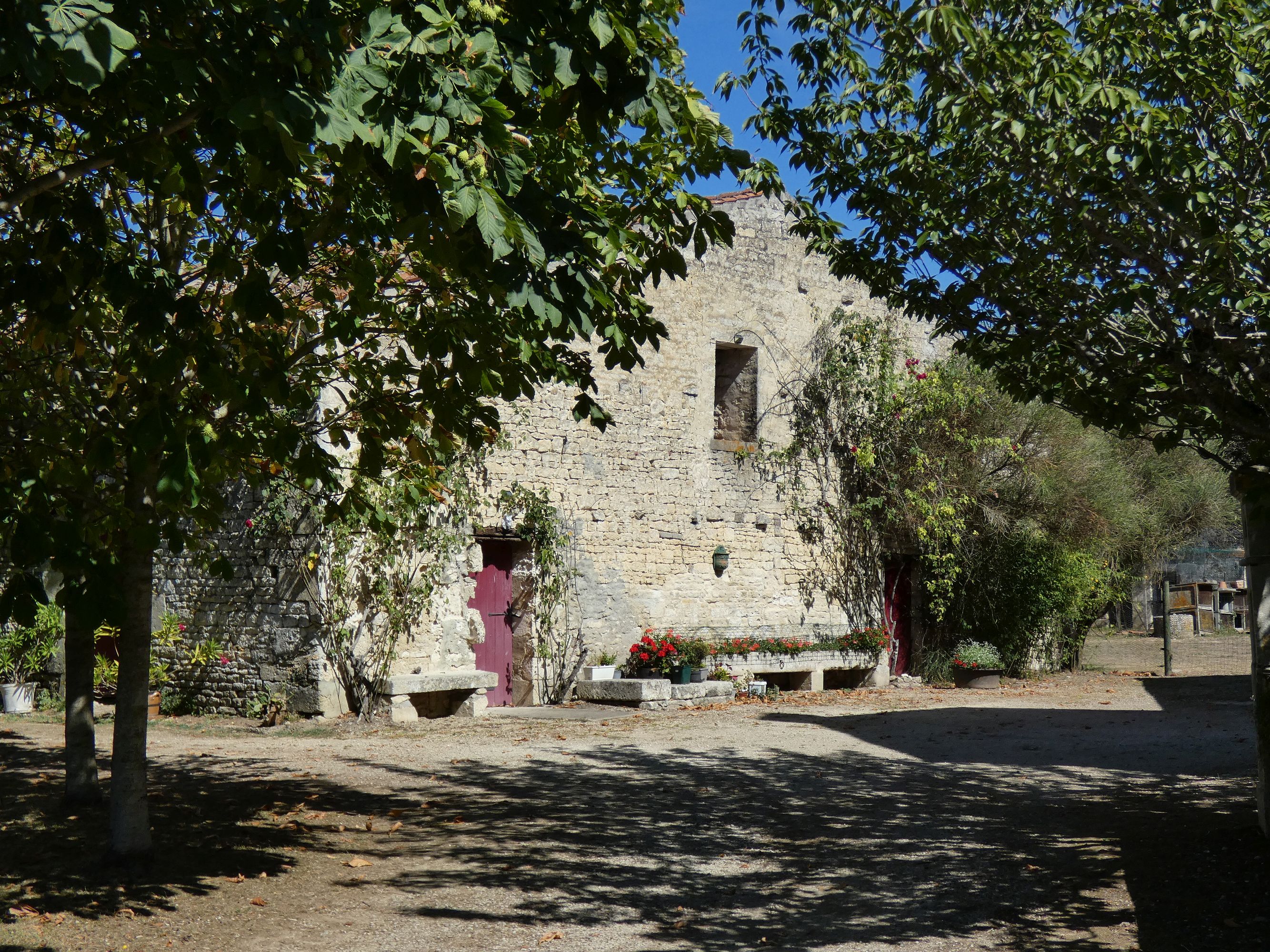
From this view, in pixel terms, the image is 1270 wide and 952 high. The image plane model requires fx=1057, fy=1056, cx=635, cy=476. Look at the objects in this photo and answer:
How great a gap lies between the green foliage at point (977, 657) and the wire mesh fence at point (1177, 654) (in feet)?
9.68

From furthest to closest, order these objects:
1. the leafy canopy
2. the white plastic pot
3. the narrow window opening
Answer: the narrow window opening
the white plastic pot
the leafy canopy

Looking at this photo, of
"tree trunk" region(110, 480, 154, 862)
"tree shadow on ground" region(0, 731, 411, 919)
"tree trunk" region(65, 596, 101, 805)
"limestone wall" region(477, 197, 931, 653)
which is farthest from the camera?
"limestone wall" region(477, 197, 931, 653)

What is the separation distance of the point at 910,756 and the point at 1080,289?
448cm

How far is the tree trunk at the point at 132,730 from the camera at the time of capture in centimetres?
515

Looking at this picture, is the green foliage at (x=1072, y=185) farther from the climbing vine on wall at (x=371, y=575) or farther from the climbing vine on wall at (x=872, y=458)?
the climbing vine on wall at (x=872, y=458)

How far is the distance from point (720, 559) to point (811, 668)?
2.07 m

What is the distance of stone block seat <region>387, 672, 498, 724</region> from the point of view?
1048cm

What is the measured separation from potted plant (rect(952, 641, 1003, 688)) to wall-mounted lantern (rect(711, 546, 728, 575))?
389cm

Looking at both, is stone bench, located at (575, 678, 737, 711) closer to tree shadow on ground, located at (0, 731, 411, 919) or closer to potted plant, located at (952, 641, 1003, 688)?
potted plant, located at (952, 641, 1003, 688)

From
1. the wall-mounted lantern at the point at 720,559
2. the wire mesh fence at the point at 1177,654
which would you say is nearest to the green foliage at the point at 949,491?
the wall-mounted lantern at the point at 720,559

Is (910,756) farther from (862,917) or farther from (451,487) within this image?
(451,487)

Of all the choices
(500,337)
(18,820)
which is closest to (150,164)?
(500,337)

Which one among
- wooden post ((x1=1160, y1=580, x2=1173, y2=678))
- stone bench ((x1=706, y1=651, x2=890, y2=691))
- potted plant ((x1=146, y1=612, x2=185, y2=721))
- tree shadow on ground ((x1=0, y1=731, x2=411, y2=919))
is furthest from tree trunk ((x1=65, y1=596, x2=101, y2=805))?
wooden post ((x1=1160, y1=580, x2=1173, y2=678))

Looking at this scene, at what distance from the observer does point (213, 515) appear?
4.93 m
